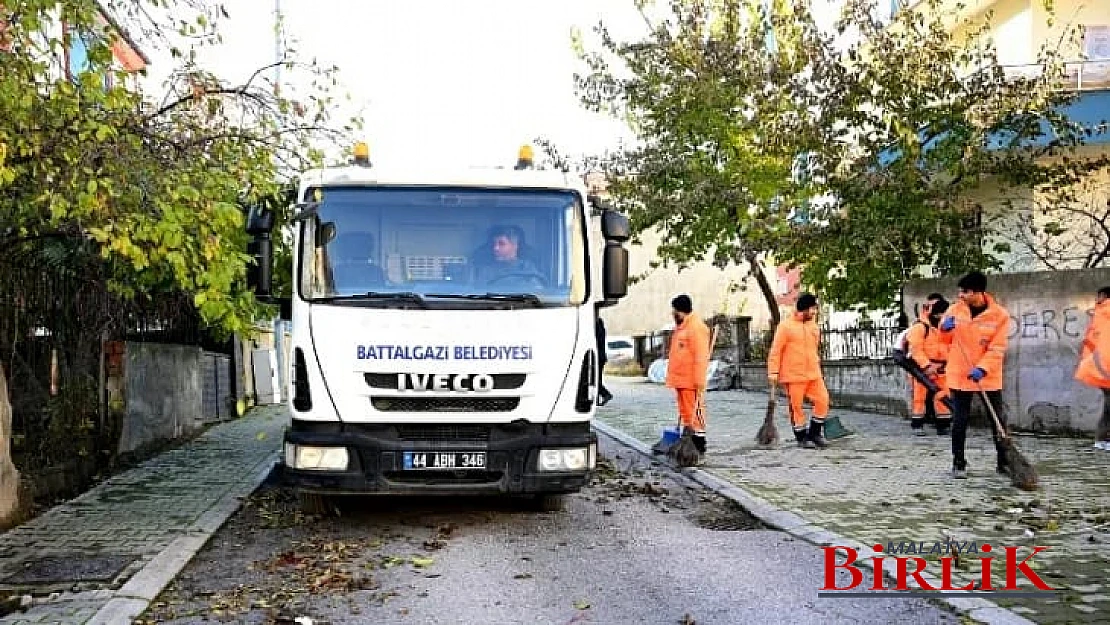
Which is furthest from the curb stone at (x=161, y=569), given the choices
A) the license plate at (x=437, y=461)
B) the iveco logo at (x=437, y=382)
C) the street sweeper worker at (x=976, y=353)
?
the street sweeper worker at (x=976, y=353)

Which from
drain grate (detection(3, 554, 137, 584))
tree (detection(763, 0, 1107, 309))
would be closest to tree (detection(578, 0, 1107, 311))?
tree (detection(763, 0, 1107, 309))

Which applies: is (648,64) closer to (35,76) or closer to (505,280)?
(505,280)

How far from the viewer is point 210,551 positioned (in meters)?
7.15

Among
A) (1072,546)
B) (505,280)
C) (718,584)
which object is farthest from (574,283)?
(1072,546)

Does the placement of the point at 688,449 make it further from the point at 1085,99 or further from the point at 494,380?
the point at 1085,99

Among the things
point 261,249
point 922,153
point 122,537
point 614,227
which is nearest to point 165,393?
point 122,537

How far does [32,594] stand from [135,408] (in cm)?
578

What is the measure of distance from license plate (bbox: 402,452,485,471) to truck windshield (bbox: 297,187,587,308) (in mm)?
1041

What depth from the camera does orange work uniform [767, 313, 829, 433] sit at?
459 inches

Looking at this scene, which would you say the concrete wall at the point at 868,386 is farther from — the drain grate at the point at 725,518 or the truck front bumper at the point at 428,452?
the truck front bumper at the point at 428,452

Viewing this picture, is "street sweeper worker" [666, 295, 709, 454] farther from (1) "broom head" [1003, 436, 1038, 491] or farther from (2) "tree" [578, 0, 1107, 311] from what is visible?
(2) "tree" [578, 0, 1107, 311]

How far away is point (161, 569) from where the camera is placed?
634 centimetres

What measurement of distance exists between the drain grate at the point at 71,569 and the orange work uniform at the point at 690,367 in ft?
19.5

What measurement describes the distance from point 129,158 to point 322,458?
2.39 metres
